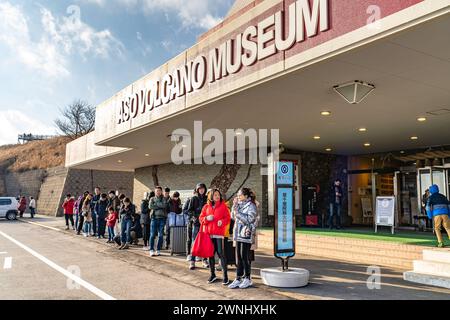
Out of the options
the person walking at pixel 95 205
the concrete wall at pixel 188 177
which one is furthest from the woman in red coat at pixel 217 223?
the person walking at pixel 95 205

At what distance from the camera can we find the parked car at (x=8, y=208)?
2720 centimetres

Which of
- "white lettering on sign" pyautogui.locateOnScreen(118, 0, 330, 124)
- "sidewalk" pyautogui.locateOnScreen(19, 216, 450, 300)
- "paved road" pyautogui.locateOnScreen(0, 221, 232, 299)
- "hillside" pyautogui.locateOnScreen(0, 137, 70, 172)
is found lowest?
"paved road" pyautogui.locateOnScreen(0, 221, 232, 299)

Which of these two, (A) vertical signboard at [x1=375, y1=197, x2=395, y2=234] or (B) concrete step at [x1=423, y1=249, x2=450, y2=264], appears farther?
(A) vertical signboard at [x1=375, y1=197, x2=395, y2=234]

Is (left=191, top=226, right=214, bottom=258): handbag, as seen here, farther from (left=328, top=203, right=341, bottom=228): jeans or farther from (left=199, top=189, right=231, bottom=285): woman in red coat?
(left=328, top=203, right=341, bottom=228): jeans

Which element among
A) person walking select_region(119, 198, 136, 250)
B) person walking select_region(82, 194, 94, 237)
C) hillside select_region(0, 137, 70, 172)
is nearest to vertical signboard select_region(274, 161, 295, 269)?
person walking select_region(119, 198, 136, 250)

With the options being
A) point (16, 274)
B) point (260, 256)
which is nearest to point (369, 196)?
point (260, 256)

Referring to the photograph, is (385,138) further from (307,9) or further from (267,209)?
(307,9)

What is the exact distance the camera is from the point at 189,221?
Result: 9227mm

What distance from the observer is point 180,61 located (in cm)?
1005

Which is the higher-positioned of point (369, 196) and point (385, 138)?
point (385, 138)

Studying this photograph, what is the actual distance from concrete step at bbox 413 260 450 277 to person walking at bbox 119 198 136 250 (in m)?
7.95

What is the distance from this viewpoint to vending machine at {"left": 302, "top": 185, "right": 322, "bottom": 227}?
51.2ft

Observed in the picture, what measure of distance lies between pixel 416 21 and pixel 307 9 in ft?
6.73
